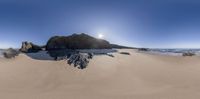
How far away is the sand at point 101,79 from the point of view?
35.3ft

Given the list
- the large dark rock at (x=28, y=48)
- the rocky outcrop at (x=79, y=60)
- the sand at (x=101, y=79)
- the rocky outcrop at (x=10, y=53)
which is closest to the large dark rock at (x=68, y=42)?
the large dark rock at (x=28, y=48)

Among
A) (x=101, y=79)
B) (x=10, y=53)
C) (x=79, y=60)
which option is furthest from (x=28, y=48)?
(x=101, y=79)

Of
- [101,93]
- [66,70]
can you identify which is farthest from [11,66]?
[101,93]

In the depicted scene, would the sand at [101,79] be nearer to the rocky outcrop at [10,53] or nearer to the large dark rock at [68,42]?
the rocky outcrop at [10,53]

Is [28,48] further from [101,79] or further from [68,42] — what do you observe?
[101,79]

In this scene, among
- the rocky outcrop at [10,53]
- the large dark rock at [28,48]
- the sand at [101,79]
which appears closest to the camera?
the sand at [101,79]

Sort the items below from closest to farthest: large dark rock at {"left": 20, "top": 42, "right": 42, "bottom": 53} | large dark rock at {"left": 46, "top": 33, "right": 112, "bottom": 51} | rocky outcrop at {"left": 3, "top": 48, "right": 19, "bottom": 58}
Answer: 1. rocky outcrop at {"left": 3, "top": 48, "right": 19, "bottom": 58}
2. large dark rock at {"left": 20, "top": 42, "right": 42, "bottom": 53}
3. large dark rock at {"left": 46, "top": 33, "right": 112, "bottom": 51}

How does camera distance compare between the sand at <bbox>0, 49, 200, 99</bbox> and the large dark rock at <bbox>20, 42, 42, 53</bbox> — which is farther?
the large dark rock at <bbox>20, 42, 42, 53</bbox>

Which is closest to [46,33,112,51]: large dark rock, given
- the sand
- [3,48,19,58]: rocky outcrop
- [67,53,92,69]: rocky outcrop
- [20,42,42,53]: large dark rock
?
[20,42,42,53]: large dark rock

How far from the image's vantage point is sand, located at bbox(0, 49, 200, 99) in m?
10.8

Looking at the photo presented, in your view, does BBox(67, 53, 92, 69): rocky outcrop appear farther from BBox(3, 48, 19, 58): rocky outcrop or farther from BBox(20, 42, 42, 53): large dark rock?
BBox(20, 42, 42, 53): large dark rock

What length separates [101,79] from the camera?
1314 cm

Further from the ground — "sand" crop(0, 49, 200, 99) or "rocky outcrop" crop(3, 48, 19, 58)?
"rocky outcrop" crop(3, 48, 19, 58)

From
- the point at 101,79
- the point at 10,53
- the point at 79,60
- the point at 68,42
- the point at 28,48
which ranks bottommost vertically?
the point at 101,79
